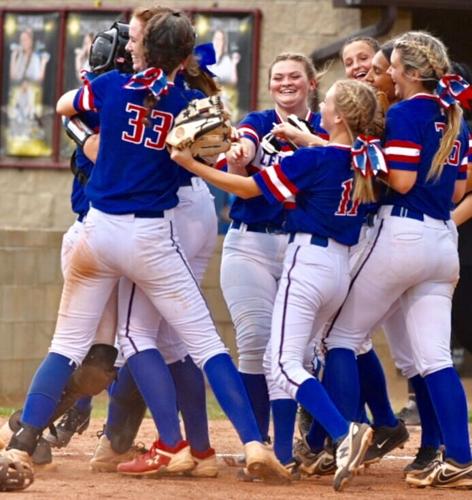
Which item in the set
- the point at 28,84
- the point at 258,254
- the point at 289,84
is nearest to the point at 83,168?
the point at 258,254

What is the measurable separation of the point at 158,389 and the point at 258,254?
777 millimetres

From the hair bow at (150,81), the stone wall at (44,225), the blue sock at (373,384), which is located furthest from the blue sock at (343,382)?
the stone wall at (44,225)

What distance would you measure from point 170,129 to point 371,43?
143 centimetres

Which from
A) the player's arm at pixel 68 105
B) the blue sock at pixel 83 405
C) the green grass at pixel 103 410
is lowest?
the green grass at pixel 103 410

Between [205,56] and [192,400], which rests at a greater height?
[205,56]

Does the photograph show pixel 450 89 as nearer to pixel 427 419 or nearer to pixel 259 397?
pixel 427 419

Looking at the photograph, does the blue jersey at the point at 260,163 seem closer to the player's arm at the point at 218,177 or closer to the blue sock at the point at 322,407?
the player's arm at the point at 218,177

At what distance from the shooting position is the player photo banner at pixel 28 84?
48.6 feet

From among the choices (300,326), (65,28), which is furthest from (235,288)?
(65,28)

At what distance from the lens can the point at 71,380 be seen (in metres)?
6.96

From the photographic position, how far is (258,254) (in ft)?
23.4

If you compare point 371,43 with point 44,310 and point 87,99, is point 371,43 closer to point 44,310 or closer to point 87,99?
point 87,99

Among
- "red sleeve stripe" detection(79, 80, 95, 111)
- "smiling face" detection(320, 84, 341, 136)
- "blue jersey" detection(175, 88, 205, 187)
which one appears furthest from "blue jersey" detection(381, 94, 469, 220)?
"red sleeve stripe" detection(79, 80, 95, 111)

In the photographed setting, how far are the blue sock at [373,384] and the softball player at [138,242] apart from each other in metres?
0.96
